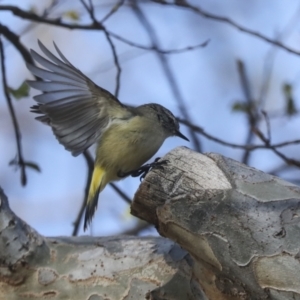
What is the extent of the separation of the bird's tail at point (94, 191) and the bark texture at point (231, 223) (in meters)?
0.85

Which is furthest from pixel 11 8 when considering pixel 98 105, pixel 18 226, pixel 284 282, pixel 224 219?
pixel 284 282

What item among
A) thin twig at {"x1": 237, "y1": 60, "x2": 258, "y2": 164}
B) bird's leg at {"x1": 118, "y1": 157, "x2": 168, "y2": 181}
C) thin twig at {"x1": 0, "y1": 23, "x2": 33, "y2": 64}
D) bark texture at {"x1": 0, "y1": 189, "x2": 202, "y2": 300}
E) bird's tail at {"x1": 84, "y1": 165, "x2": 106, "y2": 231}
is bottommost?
bark texture at {"x1": 0, "y1": 189, "x2": 202, "y2": 300}

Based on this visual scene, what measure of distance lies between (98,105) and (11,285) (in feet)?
3.39

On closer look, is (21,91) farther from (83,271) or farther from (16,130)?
(83,271)

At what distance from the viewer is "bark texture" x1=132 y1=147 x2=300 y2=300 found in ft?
6.76

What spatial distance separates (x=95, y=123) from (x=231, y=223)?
Result: 115 centimetres

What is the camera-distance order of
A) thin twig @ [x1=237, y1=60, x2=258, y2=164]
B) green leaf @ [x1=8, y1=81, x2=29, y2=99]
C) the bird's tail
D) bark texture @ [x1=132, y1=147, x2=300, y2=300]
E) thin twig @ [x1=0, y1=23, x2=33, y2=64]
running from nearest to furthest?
bark texture @ [x1=132, y1=147, x2=300, y2=300] → the bird's tail → green leaf @ [x1=8, y1=81, x2=29, y2=99] → thin twig @ [x1=0, y1=23, x2=33, y2=64] → thin twig @ [x1=237, y1=60, x2=258, y2=164]

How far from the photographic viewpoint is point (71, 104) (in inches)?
116

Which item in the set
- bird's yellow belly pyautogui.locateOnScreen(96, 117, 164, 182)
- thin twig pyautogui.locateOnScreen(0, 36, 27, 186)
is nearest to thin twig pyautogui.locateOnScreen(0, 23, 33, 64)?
thin twig pyautogui.locateOnScreen(0, 36, 27, 186)

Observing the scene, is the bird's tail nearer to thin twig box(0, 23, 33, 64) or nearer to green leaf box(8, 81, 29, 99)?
green leaf box(8, 81, 29, 99)

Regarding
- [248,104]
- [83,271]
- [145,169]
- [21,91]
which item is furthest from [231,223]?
[248,104]

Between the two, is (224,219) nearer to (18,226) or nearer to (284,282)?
(284,282)

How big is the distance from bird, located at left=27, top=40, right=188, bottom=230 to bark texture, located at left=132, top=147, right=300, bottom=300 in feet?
1.96

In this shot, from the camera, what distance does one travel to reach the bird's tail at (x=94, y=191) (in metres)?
3.11
